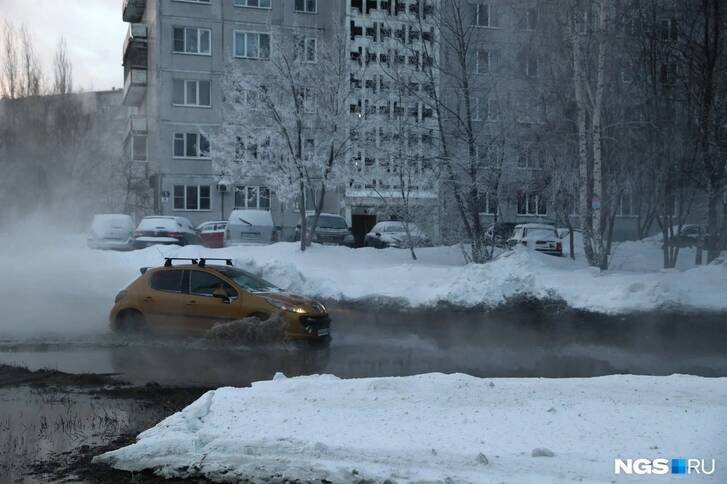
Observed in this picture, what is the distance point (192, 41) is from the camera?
39625 millimetres

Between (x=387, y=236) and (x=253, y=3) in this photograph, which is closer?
(x=387, y=236)

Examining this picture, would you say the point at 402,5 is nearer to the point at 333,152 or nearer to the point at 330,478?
the point at 333,152

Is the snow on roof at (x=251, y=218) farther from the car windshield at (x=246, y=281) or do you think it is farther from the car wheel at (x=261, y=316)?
the car wheel at (x=261, y=316)

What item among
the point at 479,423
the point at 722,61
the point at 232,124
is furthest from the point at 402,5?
the point at 479,423

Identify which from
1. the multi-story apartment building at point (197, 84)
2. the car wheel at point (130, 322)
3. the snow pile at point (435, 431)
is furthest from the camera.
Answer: the multi-story apartment building at point (197, 84)

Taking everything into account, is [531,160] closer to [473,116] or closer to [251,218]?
[473,116]

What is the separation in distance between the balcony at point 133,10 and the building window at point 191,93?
8.00 metres

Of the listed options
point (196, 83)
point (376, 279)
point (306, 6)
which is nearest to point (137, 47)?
point (196, 83)

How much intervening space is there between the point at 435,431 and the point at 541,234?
74.3ft

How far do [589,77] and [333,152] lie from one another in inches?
313

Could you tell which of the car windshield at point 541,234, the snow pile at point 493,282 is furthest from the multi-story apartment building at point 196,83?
the snow pile at point 493,282

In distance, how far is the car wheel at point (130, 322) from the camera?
12.8 meters

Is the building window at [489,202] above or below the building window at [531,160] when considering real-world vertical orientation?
below

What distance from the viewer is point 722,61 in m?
18.7
